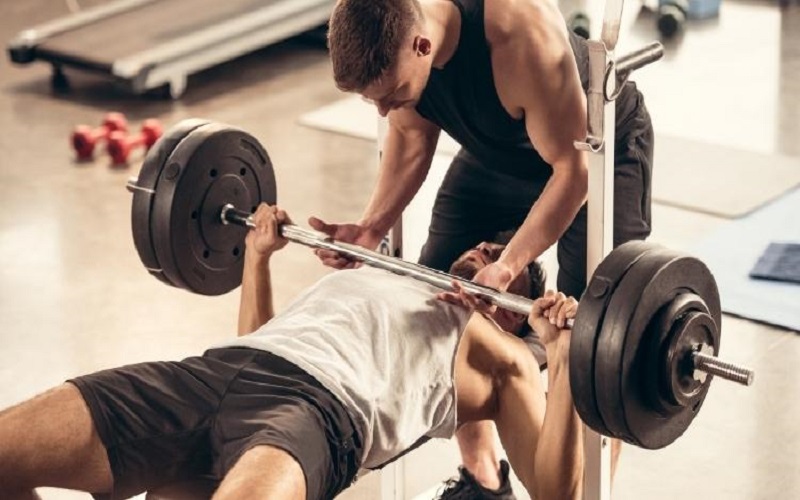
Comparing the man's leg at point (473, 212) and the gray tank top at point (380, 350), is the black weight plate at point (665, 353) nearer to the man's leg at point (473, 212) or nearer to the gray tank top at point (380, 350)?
the gray tank top at point (380, 350)

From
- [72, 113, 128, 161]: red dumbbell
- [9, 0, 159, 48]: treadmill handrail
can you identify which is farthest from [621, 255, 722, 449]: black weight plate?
[9, 0, 159, 48]: treadmill handrail

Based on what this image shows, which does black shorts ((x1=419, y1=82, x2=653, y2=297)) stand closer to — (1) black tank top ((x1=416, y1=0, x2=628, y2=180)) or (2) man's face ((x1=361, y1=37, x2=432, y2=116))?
(1) black tank top ((x1=416, y1=0, x2=628, y2=180))

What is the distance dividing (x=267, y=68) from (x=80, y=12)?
1.01m

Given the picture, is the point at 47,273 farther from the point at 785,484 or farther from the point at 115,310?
the point at 785,484

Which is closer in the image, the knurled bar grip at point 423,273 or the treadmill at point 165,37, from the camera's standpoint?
the knurled bar grip at point 423,273

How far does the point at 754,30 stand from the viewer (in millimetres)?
6633

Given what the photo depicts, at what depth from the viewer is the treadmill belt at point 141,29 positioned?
613 centimetres

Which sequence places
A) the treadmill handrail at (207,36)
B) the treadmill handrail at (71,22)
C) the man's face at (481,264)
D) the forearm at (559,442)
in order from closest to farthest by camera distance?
1. the forearm at (559,442)
2. the man's face at (481,264)
3. the treadmill handrail at (207,36)
4. the treadmill handrail at (71,22)

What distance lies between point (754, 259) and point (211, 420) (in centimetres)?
233

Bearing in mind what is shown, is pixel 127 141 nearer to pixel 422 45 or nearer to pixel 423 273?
pixel 423 273

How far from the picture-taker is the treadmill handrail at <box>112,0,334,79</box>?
592 centimetres

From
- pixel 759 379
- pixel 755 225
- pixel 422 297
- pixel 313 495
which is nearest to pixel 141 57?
pixel 755 225

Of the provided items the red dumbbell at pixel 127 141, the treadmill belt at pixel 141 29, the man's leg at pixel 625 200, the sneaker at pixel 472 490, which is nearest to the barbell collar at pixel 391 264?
the man's leg at pixel 625 200

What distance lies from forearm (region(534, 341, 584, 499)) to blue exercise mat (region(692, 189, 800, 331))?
1.62 meters
